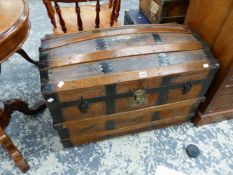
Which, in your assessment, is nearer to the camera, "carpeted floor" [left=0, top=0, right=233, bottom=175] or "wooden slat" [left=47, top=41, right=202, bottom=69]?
"wooden slat" [left=47, top=41, right=202, bottom=69]

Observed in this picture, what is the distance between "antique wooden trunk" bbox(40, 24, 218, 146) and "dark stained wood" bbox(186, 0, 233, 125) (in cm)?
6

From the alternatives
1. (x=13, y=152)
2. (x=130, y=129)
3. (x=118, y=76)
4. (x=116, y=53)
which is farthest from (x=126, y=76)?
(x=13, y=152)

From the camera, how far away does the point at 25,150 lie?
4.47ft

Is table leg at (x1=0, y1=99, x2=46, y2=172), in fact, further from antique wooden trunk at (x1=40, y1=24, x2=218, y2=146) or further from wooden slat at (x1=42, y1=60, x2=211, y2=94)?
wooden slat at (x1=42, y1=60, x2=211, y2=94)

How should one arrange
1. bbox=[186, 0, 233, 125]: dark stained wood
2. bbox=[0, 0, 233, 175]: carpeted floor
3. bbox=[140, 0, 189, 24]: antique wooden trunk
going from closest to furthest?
1. bbox=[186, 0, 233, 125]: dark stained wood
2. bbox=[0, 0, 233, 175]: carpeted floor
3. bbox=[140, 0, 189, 24]: antique wooden trunk

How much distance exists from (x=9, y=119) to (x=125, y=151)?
75 cm

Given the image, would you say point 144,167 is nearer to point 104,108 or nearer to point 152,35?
point 104,108

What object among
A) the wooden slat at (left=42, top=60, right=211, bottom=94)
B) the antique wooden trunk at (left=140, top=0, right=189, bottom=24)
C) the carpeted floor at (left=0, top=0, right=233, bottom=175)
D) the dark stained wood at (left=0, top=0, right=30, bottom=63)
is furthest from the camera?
the antique wooden trunk at (left=140, top=0, right=189, bottom=24)

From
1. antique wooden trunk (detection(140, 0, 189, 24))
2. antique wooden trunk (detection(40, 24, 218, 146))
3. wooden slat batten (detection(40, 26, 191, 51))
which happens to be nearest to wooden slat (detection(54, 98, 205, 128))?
antique wooden trunk (detection(40, 24, 218, 146))

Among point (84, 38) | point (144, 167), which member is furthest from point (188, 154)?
point (84, 38)

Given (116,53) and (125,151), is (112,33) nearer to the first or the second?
(116,53)

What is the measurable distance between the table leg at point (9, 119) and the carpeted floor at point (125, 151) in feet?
0.22

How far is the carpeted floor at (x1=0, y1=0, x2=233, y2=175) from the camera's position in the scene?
130 centimetres

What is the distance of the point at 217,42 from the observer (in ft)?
3.89
